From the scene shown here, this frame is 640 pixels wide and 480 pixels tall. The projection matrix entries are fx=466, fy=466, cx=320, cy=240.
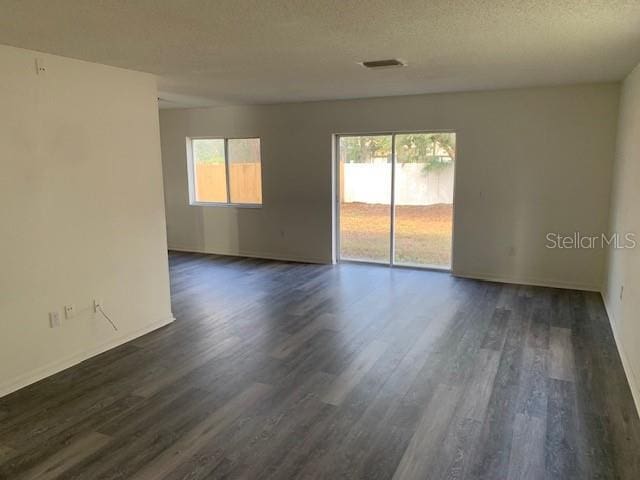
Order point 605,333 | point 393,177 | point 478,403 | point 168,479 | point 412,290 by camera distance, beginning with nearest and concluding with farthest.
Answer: point 168,479 < point 478,403 < point 605,333 < point 412,290 < point 393,177

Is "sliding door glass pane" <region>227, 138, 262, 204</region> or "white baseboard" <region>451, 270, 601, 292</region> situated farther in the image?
"sliding door glass pane" <region>227, 138, 262, 204</region>

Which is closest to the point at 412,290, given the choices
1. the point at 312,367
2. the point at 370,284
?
the point at 370,284

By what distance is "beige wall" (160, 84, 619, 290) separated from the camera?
17.7 feet

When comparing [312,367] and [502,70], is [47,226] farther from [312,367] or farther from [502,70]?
[502,70]

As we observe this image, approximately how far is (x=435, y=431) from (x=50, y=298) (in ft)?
9.44

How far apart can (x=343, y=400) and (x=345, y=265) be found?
13.2ft

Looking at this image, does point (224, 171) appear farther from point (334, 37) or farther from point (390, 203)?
point (334, 37)

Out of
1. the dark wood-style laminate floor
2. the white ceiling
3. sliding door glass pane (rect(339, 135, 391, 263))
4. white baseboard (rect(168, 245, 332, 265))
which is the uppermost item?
the white ceiling

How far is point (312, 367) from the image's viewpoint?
354 cm

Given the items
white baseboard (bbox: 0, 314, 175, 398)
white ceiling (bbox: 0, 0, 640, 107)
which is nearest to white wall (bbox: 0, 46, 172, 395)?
white baseboard (bbox: 0, 314, 175, 398)

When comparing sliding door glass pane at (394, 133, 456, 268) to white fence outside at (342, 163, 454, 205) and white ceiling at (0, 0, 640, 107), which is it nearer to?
white fence outside at (342, 163, 454, 205)

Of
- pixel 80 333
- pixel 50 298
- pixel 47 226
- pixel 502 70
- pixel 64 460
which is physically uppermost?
pixel 502 70

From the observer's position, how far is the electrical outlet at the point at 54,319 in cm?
350

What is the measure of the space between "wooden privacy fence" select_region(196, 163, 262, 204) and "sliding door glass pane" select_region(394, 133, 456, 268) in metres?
2.33
